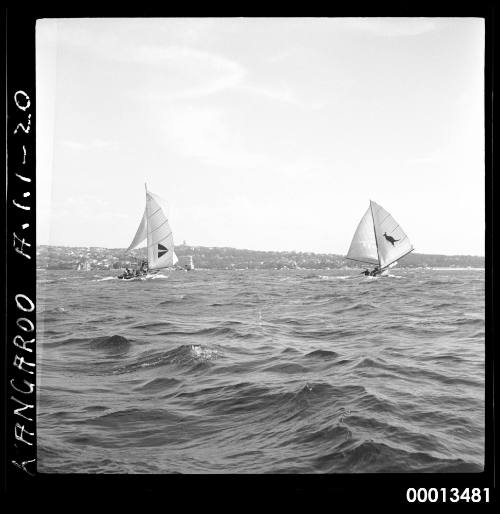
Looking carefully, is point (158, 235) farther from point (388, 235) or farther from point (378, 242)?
point (388, 235)

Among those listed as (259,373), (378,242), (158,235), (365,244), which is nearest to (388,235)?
(378,242)

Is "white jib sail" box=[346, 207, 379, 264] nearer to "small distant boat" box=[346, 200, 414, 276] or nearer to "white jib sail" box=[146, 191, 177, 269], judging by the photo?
"small distant boat" box=[346, 200, 414, 276]

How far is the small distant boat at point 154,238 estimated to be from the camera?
7.59ft

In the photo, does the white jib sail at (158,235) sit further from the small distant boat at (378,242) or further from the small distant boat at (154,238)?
the small distant boat at (378,242)

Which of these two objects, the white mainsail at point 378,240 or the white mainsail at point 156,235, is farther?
the white mainsail at point 378,240

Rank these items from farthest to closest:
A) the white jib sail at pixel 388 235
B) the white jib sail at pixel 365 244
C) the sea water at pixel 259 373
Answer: the white jib sail at pixel 365 244
the white jib sail at pixel 388 235
the sea water at pixel 259 373

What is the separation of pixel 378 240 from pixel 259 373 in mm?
1050

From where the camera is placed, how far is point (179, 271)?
276 centimetres

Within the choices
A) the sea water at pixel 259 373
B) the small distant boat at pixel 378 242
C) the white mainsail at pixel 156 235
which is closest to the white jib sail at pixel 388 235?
the small distant boat at pixel 378 242

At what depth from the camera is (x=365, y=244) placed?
10.4 ft

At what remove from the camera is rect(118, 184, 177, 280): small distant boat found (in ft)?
7.59
